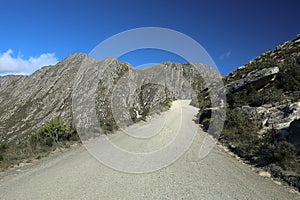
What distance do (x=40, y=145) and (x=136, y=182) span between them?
24.6ft

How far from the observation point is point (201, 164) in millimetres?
9383

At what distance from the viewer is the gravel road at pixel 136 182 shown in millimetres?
6020

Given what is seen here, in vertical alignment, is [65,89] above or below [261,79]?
above

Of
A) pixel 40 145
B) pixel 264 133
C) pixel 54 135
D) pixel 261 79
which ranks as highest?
pixel 261 79

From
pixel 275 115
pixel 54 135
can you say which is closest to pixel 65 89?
pixel 54 135

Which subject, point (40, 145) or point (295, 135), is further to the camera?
point (40, 145)

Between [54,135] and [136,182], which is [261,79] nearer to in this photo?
[54,135]

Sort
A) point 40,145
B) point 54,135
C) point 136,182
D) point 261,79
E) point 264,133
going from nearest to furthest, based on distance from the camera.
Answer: point 136,182 → point 40,145 → point 264,133 → point 54,135 → point 261,79

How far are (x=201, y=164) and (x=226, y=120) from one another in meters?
9.19

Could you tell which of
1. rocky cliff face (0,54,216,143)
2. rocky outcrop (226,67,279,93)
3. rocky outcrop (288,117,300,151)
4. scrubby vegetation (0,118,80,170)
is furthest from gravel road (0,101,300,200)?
rocky cliff face (0,54,216,143)

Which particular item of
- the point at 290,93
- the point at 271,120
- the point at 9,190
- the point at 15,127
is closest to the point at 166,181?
the point at 9,190

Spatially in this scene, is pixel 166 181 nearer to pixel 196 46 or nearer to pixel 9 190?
pixel 9 190

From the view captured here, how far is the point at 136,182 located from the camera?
692cm

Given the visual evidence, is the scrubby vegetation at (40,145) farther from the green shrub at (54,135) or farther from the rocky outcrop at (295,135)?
the rocky outcrop at (295,135)
